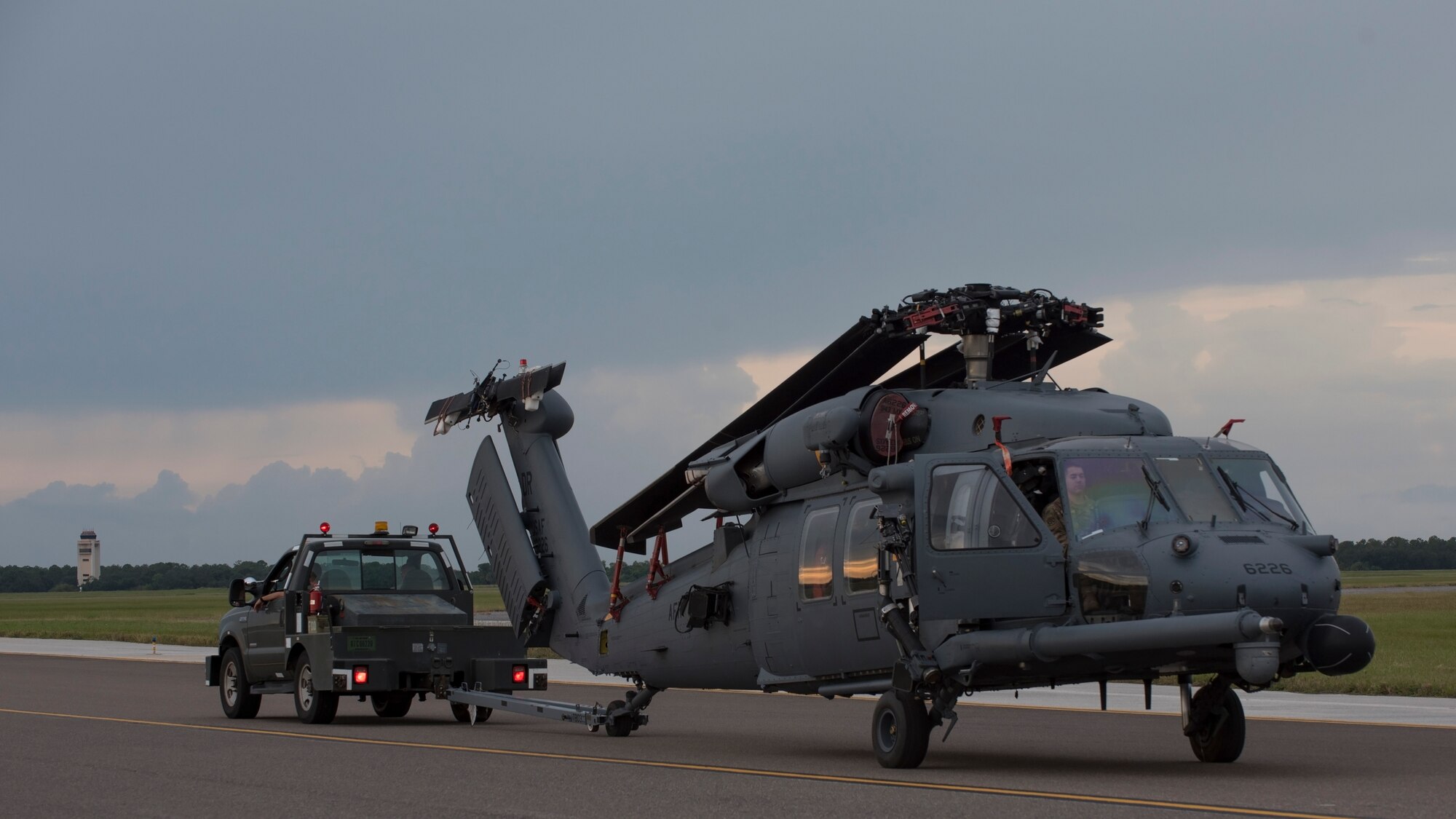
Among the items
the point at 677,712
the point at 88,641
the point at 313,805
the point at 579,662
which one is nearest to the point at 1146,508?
the point at 313,805

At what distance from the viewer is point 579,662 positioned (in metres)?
19.2

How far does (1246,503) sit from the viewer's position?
12.5 metres

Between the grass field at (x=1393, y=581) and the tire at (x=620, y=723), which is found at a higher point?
the grass field at (x=1393, y=581)

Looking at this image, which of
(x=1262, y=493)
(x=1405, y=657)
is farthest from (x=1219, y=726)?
(x=1405, y=657)

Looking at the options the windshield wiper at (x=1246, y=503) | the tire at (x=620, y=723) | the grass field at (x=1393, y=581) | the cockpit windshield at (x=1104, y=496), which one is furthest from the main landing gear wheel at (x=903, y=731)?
the grass field at (x=1393, y=581)

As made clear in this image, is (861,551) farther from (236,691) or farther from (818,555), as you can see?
(236,691)

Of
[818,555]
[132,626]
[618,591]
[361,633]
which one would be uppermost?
[818,555]

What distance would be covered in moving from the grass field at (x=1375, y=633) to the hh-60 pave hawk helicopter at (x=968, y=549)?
11.7m

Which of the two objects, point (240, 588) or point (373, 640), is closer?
point (373, 640)

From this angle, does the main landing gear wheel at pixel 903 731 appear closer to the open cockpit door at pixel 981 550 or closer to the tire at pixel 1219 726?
the open cockpit door at pixel 981 550

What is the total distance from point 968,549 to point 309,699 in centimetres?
1011

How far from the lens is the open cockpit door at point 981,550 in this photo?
12219 mm

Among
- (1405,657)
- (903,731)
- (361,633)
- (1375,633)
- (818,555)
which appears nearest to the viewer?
(903,731)

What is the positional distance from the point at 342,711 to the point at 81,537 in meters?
191
